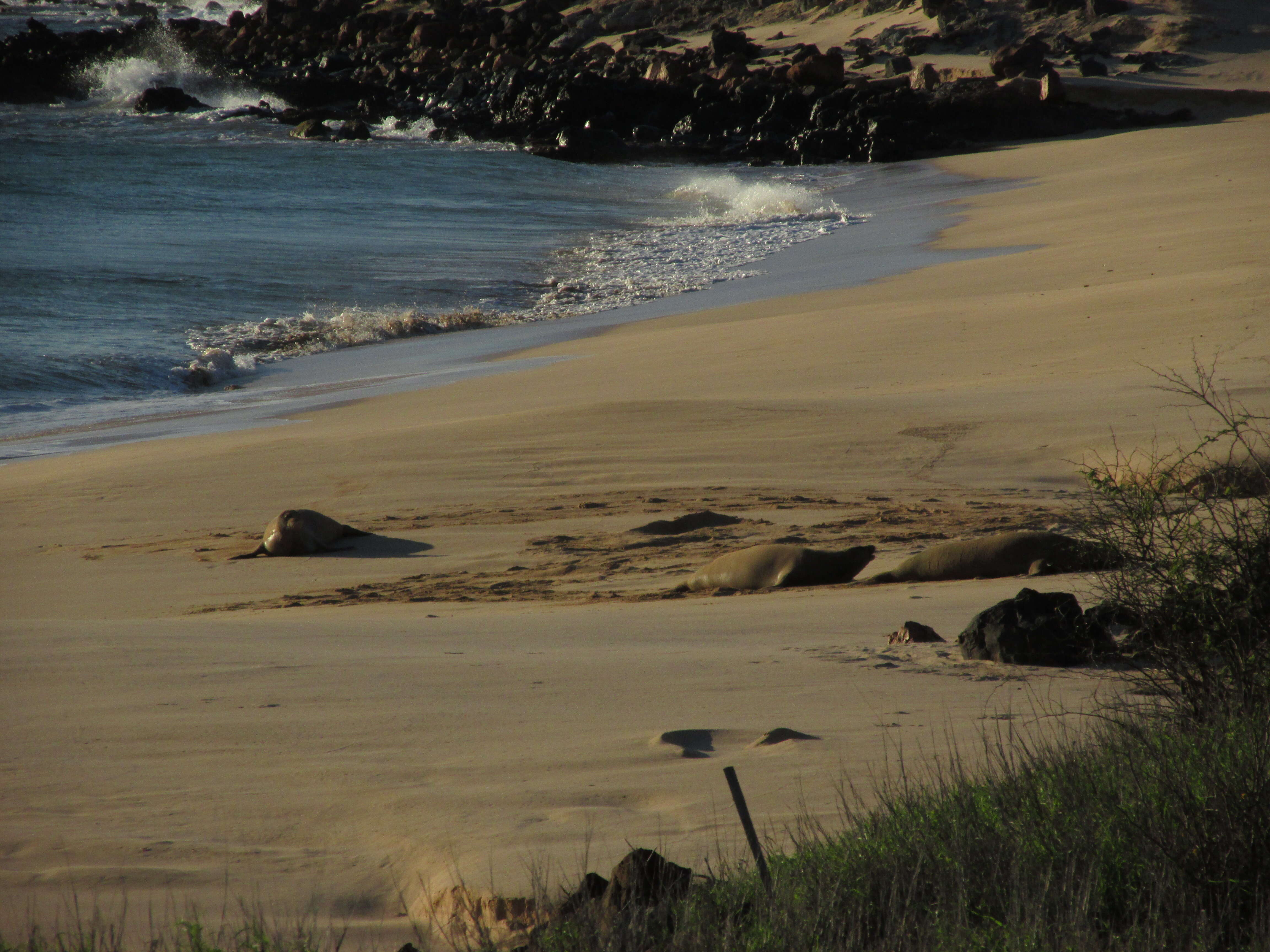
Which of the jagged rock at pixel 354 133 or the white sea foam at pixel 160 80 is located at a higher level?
the white sea foam at pixel 160 80

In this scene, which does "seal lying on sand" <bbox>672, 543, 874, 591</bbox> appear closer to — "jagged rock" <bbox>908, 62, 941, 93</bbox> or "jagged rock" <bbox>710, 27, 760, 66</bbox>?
"jagged rock" <bbox>908, 62, 941, 93</bbox>

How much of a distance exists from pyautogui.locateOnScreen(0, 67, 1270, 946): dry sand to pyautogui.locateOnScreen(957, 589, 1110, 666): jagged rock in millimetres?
97

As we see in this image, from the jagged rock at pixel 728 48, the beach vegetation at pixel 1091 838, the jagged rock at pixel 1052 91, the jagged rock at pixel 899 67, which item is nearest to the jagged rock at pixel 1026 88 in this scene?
the jagged rock at pixel 1052 91

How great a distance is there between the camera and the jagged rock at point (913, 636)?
12.9ft

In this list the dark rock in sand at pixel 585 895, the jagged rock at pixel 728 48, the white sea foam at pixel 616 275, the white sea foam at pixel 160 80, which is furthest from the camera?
the white sea foam at pixel 160 80

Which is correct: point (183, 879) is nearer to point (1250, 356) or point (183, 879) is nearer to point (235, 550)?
point (235, 550)

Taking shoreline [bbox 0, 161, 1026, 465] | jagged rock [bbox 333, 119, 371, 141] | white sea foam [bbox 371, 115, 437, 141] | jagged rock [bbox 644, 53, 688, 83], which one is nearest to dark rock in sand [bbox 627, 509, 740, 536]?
shoreline [bbox 0, 161, 1026, 465]

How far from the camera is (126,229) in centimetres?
2045

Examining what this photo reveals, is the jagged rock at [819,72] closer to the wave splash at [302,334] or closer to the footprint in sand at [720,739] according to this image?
the wave splash at [302,334]

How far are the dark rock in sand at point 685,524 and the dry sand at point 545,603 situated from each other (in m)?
0.12

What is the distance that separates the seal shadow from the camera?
596 cm

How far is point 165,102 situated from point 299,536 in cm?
4669

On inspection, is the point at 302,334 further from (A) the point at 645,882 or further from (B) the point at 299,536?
(A) the point at 645,882

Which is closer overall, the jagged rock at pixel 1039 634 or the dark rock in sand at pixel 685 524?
the jagged rock at pixel 1039 634
